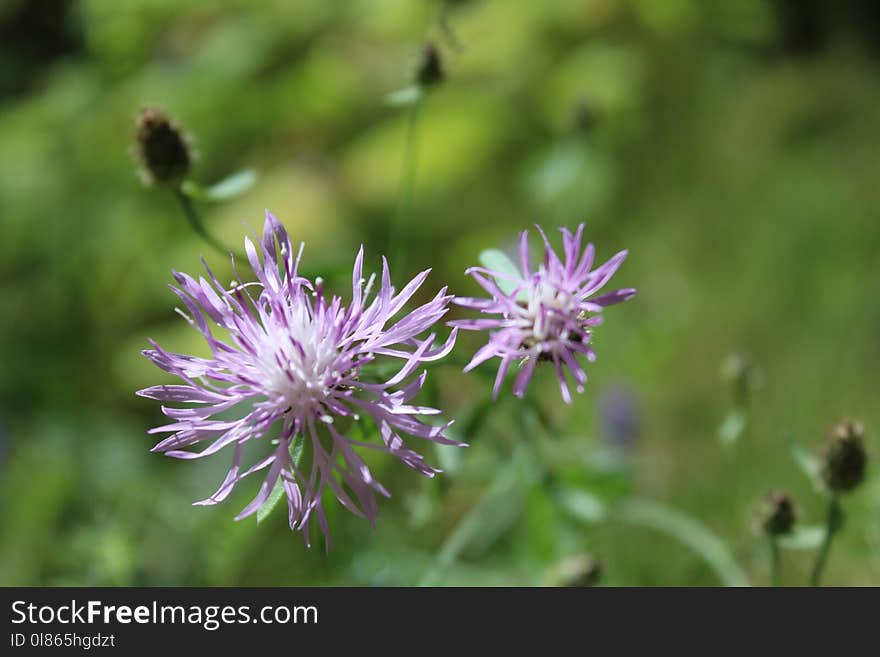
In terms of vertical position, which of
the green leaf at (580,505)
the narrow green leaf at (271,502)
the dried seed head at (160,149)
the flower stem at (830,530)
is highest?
the dried seed head at (160,149)

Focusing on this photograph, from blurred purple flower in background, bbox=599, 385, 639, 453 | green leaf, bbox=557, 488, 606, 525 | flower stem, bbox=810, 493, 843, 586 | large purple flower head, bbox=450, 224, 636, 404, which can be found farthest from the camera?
blurred purple flower in background, bbox=599, 385, 639, 453

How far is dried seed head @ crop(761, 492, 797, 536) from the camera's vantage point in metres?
0.77

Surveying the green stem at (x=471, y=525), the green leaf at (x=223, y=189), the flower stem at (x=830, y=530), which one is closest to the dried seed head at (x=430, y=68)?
the green leaf at (x=223, y=189)

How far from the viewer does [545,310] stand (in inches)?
20.7

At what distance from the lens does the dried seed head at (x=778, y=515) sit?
767 millimetres

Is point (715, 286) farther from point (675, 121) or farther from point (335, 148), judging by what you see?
point (335, 148)

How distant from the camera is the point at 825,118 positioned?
2531mm

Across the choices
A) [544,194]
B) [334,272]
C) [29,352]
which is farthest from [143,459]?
[334,272]

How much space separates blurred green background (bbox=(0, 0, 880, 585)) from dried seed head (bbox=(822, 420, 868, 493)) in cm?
52

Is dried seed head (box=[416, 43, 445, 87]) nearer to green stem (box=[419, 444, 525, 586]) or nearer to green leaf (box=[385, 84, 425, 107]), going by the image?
green leaf (box=[385, 84, 425, 107])

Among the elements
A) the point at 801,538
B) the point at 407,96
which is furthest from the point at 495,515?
the point at 407,96

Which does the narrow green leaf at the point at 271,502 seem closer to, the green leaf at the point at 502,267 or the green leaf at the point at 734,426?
the green leaf at the point at 502,267

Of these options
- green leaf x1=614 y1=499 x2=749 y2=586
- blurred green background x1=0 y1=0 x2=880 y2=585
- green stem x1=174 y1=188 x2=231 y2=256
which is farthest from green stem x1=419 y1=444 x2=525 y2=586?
green stem x1=174 y1=188 x2=231 y2=256

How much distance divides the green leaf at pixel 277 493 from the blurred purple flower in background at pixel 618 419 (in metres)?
0.98
